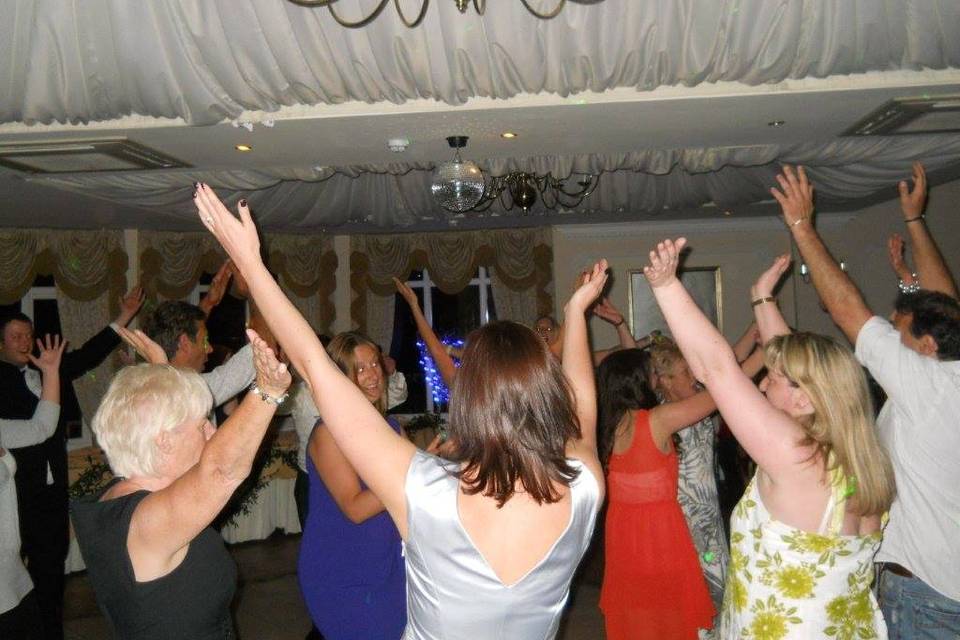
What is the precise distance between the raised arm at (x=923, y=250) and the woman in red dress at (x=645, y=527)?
40.2 inches

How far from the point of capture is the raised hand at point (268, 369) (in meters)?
1.49

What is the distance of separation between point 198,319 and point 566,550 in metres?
2.34

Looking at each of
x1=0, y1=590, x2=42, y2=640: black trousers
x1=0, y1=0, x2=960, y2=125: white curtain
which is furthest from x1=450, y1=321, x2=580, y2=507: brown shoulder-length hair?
x1=0, y1=590, x2=42, y2=640: black trousers

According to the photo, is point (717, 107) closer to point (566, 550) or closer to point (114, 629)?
point (566, 550)

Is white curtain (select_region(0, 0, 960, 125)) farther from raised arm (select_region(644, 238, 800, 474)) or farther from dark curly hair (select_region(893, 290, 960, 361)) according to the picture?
raised arm (select_region(644, 238, 800, 474))

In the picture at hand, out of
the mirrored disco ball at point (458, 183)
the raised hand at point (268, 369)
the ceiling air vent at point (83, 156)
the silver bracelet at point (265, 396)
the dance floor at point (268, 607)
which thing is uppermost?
the ceiling air vent at point (83, 156)

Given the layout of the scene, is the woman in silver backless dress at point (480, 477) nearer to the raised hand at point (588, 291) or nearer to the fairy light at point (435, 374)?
the raised hand at point (588, 291)

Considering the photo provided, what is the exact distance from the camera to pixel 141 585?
5.14 ft

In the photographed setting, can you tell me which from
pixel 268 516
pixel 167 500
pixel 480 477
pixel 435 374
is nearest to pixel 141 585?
pixel 167 500

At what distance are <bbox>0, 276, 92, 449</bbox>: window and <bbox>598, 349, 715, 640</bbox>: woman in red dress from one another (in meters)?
6.26

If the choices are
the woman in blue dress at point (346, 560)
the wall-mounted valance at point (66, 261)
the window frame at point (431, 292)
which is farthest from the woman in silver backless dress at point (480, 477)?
the window frame at point (431, 292)

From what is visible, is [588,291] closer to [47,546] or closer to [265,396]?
[265,396]

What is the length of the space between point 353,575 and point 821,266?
1738 millimetres

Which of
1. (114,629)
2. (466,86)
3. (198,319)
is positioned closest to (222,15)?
(466,86)
